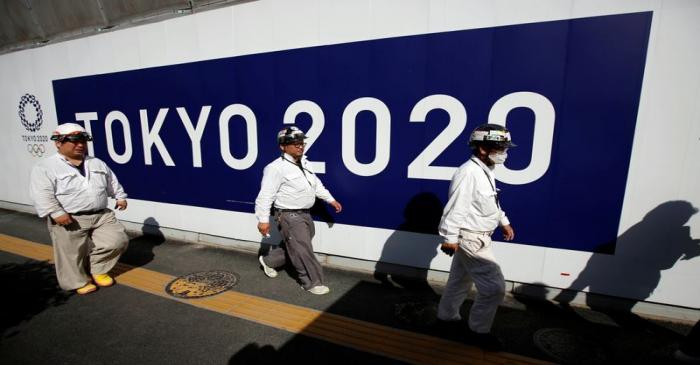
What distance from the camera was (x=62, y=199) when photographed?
369cm

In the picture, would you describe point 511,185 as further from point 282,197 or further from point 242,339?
point 242,339

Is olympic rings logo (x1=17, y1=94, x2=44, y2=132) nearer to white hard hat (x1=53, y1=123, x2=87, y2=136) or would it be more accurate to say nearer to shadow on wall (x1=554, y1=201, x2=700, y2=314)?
white hard hat (x1=53, y1=123, x2=87, y2=136)

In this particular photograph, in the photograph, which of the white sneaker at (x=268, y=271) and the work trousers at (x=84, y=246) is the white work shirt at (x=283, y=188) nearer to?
the white sneaker at (x=268, y=271)

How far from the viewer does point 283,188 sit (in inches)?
151

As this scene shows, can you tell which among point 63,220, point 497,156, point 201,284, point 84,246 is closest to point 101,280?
point 84,246

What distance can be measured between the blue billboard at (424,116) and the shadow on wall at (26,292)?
2.15 metres

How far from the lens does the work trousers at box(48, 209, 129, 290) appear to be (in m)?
3.84

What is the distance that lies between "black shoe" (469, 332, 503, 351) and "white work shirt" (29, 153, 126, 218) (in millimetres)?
4606

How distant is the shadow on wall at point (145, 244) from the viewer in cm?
505

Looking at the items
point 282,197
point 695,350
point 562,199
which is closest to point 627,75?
point 562,199

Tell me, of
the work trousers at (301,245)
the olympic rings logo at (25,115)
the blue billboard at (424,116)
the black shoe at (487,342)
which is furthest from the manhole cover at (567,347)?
the olympic rings logo at (25,115)

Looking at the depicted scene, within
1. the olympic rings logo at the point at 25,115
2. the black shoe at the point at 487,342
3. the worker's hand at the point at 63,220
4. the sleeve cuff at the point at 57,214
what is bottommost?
the black shoe at the point at 487,342

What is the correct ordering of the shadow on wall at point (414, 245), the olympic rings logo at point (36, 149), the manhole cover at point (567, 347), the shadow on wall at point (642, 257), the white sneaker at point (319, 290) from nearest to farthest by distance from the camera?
the manhole cover at point (567, 347)
the shadow on wall at point (642, 257)
the white sneaker at point (319, 290)
the shadow on wall at point (414, 245)
the olympic rings logo at point (36, 149)

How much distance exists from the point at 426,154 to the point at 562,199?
62.7 inches
